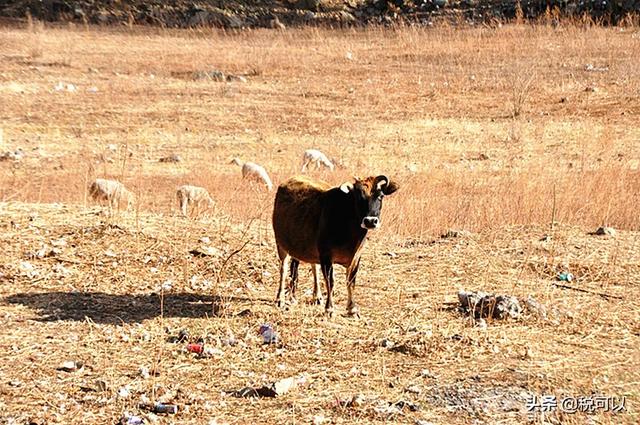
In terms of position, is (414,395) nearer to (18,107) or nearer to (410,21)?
(18,107)

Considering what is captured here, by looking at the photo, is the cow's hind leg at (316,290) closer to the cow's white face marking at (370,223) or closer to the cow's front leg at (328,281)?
the cow's front leg at (328,281)

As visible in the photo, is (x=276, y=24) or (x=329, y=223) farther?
(x=276, y=24)

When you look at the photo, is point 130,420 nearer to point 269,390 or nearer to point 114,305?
point 269,390

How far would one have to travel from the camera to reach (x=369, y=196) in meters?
5.98

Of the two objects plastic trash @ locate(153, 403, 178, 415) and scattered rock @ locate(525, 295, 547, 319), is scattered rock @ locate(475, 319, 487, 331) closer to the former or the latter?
scattered rock @ locate(525, 295, 547, 319)

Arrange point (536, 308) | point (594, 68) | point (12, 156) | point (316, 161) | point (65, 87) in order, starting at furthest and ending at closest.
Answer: point (594, 68)
point (65, 87)
point (12, 156)
point (316, 161)
point (536, 308)

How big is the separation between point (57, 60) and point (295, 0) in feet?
33.8

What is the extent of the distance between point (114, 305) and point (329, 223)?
162 cm

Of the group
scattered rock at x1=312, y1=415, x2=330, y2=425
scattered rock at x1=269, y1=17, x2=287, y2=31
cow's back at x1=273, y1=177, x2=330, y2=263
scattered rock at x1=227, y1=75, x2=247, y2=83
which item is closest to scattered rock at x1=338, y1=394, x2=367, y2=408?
scattered rock at x1=312, y1=415, x2=330, y2=425

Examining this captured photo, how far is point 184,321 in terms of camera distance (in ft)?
19.7

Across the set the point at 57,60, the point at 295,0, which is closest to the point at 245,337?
the point at 57,60

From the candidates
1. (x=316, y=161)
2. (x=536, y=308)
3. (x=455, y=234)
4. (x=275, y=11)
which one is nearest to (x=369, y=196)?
(x=536, y=308)

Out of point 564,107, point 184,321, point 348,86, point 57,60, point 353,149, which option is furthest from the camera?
point 57,60

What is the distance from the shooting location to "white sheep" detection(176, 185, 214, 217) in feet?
34.0
